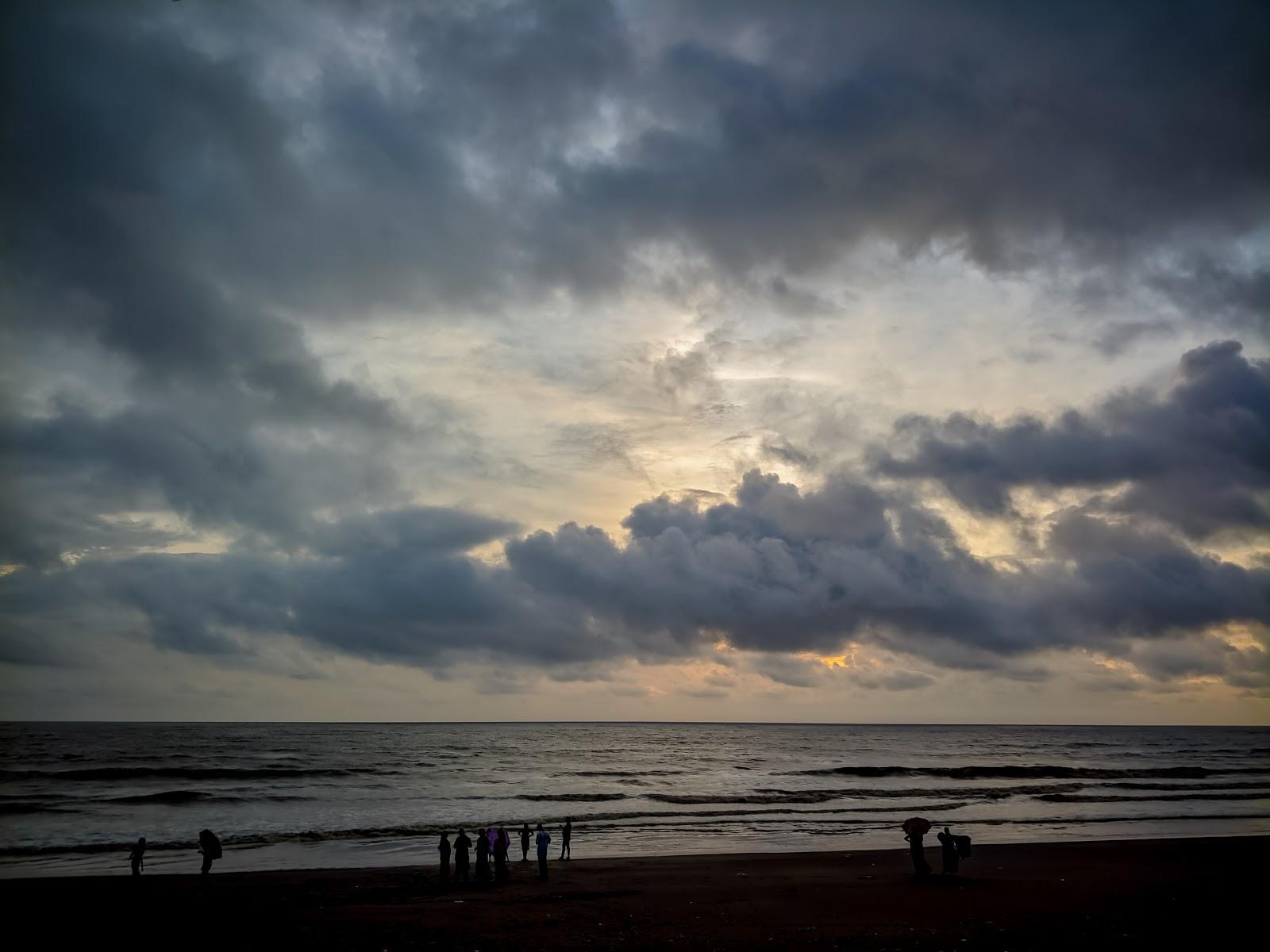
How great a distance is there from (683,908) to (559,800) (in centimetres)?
3703

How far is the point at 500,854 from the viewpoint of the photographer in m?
26.8

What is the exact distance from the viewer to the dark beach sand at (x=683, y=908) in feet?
60.5

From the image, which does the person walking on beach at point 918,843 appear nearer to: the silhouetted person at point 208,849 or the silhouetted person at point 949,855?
the silhouetted person at point 949,855

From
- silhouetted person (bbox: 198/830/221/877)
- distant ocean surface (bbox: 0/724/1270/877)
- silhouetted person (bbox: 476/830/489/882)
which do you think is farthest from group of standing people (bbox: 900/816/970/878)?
silhouetted person (bbox: 198/830/221/877)

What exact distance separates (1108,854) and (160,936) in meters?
33.5

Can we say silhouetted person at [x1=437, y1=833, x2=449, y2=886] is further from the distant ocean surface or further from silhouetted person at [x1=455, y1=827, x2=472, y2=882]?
the distant ocean surface

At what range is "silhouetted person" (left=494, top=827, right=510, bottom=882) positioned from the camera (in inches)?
1043

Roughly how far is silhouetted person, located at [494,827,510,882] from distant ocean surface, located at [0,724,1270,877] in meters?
6.54

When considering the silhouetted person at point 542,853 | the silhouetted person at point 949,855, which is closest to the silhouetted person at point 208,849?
the silhouetted person at point 542,853

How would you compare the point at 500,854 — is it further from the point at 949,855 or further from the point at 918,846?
the point at 949,855

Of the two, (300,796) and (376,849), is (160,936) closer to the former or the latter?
(376,849)

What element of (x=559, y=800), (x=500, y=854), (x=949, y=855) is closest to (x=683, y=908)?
(x=500, y=854)

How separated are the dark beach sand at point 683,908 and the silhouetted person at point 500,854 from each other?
748 mm

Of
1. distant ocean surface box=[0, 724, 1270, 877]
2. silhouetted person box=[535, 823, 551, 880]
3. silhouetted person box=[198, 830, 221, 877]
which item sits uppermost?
silhouetted person box=[198, 830, 221, 877]
